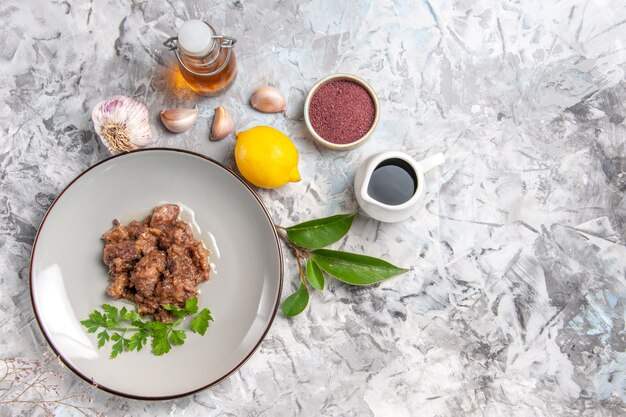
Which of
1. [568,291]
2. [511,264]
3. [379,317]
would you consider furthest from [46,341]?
[568,291]

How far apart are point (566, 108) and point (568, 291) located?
1.50 ft

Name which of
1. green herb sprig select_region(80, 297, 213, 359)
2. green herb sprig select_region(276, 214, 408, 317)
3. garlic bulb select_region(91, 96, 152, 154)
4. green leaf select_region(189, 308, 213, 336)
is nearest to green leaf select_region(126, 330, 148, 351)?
green herb sprig select_region(80, 297, 213, 359)

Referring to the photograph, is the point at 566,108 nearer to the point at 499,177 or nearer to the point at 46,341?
the point at 499,177

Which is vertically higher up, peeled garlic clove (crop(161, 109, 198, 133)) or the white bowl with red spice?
the white bowl with red spice

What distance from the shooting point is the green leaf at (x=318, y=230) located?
128 cm

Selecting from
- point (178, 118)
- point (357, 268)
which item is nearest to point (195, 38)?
point (178, 118)

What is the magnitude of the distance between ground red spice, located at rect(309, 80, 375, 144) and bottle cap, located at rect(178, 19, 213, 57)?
11.2 inches

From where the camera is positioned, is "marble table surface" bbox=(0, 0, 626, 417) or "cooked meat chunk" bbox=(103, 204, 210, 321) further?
"marble table surface" bbox=(0, 0, 626, 417)

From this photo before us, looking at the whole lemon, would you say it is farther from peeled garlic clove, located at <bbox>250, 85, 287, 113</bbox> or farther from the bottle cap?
the bottle cap

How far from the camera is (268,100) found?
132 cm

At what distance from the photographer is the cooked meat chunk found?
4.03 feet

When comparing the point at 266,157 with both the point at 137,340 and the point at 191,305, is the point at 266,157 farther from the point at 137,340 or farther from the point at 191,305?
the point at 137,340

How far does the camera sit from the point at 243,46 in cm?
136

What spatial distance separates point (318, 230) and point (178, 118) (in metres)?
0.43
